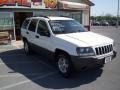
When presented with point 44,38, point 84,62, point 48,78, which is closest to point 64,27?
point 44,38

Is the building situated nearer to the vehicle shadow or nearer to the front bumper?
the vehicle shadow

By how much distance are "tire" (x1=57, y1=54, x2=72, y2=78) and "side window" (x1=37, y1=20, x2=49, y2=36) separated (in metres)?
1.16

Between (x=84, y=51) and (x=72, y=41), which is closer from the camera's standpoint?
(x=84, y=51)

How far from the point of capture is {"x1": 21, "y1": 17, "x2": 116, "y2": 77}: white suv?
702 cm

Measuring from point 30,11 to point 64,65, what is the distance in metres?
11.9

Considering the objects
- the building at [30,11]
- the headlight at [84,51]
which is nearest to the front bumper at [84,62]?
the headlight at [84,51]

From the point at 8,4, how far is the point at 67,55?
1093 centimetres

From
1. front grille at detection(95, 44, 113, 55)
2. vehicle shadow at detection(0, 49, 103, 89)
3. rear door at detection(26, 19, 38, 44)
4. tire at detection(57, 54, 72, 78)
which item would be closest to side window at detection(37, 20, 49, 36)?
rear door at detection(26, 19, 38, 44)

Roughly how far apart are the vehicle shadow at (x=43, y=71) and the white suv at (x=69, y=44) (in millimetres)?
376

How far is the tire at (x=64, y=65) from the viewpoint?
7392mm

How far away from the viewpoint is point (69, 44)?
7.28 metres

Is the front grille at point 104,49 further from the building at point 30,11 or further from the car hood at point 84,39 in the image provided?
the building at point 30,11

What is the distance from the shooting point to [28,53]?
11391mm

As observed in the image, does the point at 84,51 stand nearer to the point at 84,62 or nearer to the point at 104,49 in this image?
the point at 84,62
